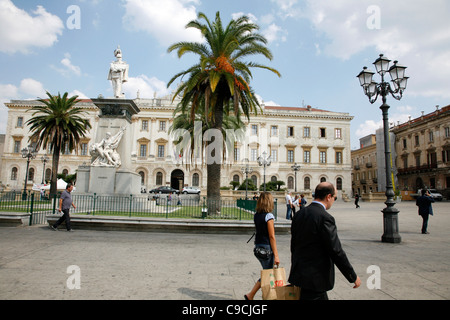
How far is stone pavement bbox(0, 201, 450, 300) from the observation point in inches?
154

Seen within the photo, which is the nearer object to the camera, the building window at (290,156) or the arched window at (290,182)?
the arched window at (290,182)

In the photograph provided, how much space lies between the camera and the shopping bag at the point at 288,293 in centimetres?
246

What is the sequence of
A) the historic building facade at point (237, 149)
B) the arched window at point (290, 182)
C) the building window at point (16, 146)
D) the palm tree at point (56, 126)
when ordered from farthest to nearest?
the arched window at point (290, 182)
the building window at point (16, 146)
the historic building facade at point (237, 149)
the palm tree at point (56, 126)

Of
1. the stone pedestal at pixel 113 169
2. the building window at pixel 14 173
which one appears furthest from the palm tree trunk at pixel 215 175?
the building window at pixel 14 173

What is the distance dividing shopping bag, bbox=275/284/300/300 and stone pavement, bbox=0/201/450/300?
1.52 meters

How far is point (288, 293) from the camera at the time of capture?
2.46m

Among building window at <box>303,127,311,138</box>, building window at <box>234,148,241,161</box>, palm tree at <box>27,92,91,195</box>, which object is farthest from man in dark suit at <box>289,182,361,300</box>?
building window at <box>303,127,311,138</box>

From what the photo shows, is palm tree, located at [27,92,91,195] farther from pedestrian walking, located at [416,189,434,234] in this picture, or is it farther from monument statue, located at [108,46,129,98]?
pedestrian walking, located at [416,189,434,234]

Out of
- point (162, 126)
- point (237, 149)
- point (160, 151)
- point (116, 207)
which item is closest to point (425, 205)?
point (116, 207)

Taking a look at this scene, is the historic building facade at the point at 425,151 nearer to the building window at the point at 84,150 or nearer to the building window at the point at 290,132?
the building window at the point at 290,132

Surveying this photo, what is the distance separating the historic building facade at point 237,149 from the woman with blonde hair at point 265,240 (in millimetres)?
46047
